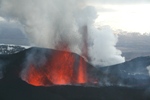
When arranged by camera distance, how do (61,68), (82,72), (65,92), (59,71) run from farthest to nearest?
(82,72) → (61,68) → (59,71) → (65,92)

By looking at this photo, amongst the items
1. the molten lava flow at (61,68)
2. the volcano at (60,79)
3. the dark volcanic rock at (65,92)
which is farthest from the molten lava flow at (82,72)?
the dark volcanic rock at (65,92)

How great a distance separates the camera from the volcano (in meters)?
48.2

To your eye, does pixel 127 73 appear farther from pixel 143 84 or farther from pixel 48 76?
pixel 48 76

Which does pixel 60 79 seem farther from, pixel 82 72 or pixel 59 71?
pixel 82 72

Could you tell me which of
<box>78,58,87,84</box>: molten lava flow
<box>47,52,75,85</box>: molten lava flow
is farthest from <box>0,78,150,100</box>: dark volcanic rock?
<box>78,58,87,84</box>: molten lava flow

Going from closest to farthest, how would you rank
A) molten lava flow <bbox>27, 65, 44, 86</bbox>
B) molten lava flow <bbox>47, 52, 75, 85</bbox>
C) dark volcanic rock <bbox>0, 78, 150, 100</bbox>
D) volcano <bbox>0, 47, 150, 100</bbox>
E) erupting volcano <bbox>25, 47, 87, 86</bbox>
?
1. dark volcanic rock <bbox>0, 78, 150, 100</bbox>
2. volcano <bbox>0, 47, 150, 100</bbox>
3. molten lava flow <bbox>27, 65, 44, 86</bbox>
4. erupting volcano <bbox>25, 47, 87, 86</bbox>
5. molten lava flow <bbox>47, 52, 75, 85</bbox>

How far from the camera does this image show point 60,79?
5972cm

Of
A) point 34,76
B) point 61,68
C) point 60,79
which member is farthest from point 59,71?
point 34,76

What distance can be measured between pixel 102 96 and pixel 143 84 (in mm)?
11575

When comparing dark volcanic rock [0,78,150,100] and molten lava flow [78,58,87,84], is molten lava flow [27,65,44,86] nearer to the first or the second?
dark volcanic rock [0,78,150,100]

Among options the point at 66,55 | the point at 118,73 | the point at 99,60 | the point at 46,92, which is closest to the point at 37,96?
the point at 46,92

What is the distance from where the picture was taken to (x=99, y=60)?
3447 inches

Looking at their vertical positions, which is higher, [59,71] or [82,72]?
[59,71]

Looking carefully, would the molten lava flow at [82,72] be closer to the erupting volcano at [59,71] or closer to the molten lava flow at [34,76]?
the erupting volcano at [59,71]
